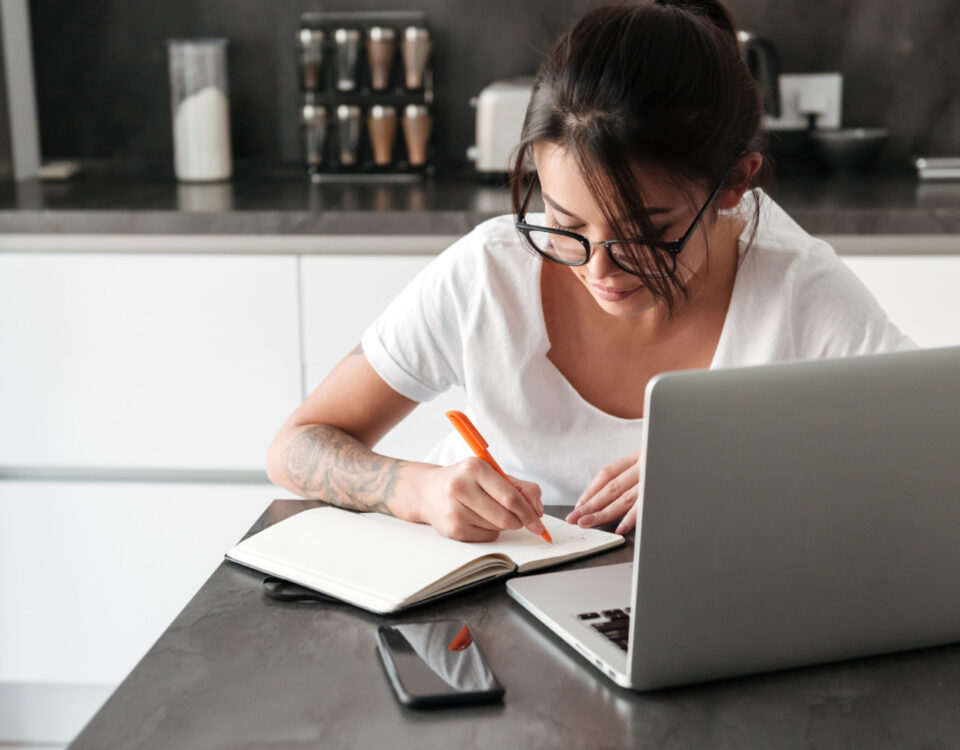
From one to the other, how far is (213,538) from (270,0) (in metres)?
1.26

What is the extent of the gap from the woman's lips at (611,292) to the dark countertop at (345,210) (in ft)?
2.77

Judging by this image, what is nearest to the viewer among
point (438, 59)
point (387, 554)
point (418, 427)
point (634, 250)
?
point (387, 554)

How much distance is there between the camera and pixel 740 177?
1.12 meters

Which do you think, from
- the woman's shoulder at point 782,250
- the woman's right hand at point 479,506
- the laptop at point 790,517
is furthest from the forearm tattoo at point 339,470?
the woman's shoulder at point 782,250

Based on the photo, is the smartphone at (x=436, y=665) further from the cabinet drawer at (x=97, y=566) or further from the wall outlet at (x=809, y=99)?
the wall outlet at (x=809, y=99)

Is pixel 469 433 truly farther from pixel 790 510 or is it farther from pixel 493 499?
pixel 790 510

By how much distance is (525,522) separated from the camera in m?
0.95

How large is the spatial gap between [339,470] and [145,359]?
98 centimetres

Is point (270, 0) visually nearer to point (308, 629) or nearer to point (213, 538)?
point (213, 538)

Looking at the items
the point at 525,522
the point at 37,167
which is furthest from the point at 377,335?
the point at 37,167

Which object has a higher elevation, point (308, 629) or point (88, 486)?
point (308, 629)

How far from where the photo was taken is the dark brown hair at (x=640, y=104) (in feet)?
3.28

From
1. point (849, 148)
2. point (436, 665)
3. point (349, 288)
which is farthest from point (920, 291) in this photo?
point (436, 665)

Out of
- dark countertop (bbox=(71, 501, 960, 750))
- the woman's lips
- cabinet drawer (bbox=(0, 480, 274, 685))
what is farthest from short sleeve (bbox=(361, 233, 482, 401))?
cabinet drawer (bbox=(0, 480, 274, 685))
